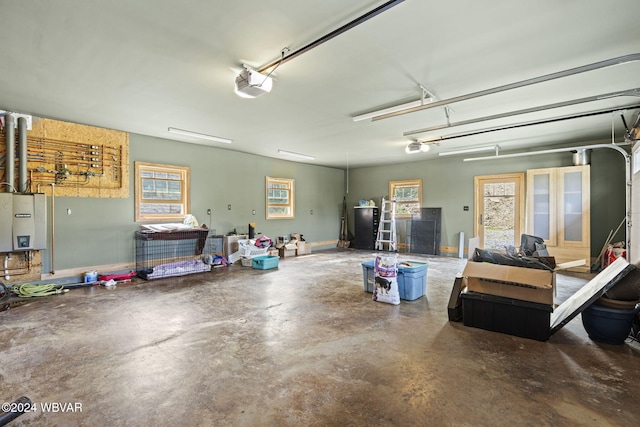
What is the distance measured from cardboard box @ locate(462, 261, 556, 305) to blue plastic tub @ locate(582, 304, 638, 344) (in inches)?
15.2

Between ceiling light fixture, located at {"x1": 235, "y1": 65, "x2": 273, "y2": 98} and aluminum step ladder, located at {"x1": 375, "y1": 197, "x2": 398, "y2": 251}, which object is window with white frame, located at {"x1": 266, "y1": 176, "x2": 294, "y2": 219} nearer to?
aluminum step ladder, located at {"x1": 375, "y1": 197, "x2": 398, "y2": 251}

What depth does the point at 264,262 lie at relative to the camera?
263 inches

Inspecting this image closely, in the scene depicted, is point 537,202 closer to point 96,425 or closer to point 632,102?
point 632,102

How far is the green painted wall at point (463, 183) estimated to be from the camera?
6.50 meters

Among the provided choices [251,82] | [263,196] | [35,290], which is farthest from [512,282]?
[263,196]

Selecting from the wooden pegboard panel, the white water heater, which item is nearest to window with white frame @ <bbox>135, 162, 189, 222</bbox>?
the wooden pegboard panel

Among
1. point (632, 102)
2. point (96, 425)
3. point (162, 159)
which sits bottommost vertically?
point (96, 425)

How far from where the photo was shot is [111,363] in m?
2.57

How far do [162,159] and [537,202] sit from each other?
8827 millimetres

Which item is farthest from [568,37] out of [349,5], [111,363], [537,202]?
[537,202]

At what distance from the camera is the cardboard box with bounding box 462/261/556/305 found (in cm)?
300

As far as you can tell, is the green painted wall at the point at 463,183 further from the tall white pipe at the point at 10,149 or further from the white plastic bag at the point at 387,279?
the tall white pipe at the point at 10,149

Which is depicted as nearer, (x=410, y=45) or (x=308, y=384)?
(x=308, y=384)

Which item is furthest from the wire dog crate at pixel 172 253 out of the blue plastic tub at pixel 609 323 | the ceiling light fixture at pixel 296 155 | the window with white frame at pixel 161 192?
the blue plastic tub at pixel 609 323
